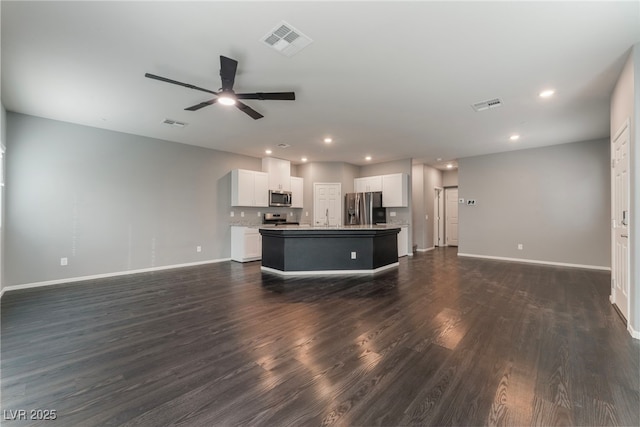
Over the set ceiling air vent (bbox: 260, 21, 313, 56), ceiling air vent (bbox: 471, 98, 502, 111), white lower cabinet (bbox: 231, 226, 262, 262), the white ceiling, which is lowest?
white lower cabinet (bbox: 231, 226, 262, 262)

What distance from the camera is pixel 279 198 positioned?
7.36m

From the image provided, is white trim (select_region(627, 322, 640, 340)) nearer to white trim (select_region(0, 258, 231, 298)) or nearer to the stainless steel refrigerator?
the stainless steel refrigerator

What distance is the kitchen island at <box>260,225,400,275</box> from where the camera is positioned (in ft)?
16.3

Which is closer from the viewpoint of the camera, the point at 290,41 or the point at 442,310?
the point at 290,41

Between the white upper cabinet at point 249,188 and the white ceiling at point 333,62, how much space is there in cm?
190

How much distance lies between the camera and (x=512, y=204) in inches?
253

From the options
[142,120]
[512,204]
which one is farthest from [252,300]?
[512,204]

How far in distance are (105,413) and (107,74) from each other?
332 cm

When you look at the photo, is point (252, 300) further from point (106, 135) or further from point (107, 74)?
point (106, 135)

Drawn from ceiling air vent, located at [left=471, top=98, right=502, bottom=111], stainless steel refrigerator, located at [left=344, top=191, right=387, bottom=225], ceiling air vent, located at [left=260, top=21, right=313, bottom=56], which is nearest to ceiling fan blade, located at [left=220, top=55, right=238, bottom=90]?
ceiling air vent, located at [left=260, top=21, right=313, bottom=56]

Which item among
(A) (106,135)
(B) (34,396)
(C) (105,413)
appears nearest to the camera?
(C) (105,413)

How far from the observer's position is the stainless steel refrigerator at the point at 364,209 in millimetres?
7703

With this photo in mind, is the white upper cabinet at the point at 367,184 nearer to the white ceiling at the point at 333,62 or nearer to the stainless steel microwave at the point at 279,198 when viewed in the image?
the stainless steel microwave at the point at 279,198

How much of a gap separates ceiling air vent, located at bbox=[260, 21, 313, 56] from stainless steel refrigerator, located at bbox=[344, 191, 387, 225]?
555 cm
